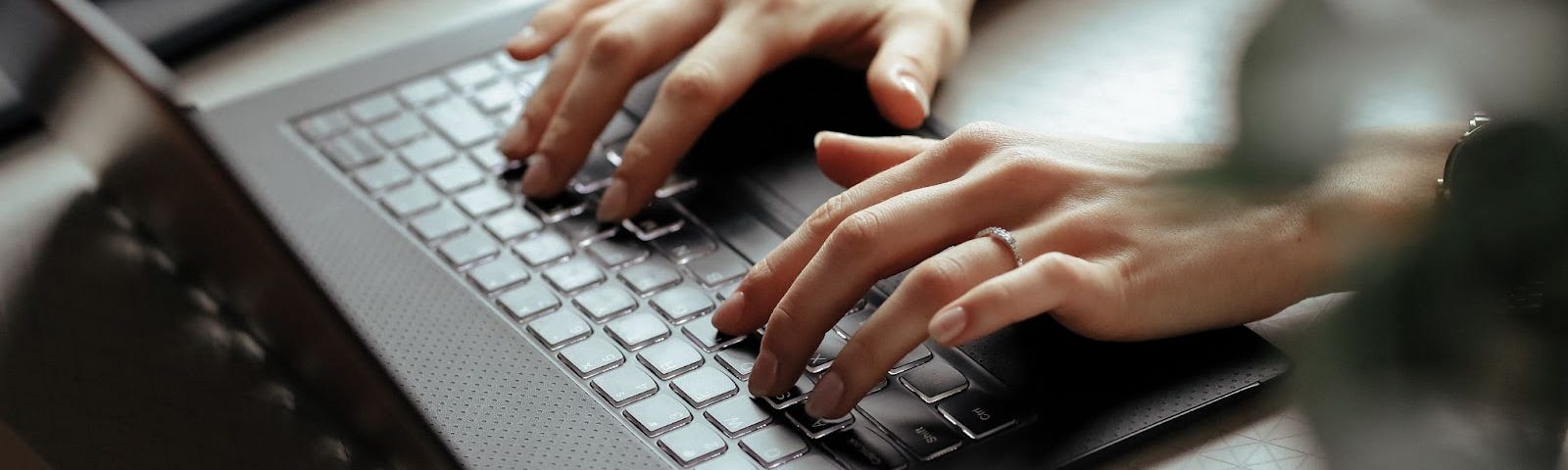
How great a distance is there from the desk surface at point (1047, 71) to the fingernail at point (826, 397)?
11cm

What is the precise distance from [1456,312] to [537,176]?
61cm

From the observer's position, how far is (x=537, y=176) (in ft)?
2.41

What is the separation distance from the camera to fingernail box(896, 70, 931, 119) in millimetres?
735

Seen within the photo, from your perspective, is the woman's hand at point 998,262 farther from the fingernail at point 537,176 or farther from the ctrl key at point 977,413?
the fingernail at point 537,176

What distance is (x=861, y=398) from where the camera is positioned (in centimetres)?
54

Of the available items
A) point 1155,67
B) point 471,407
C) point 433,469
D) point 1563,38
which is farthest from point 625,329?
point 1563,38

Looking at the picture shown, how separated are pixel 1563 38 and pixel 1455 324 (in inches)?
1.5

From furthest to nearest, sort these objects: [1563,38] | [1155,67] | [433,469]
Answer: [1155,67], [433,469], [1563,38]

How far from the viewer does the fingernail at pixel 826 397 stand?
531 millimetres

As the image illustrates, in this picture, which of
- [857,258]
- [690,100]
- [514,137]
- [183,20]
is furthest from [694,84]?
[183,20]

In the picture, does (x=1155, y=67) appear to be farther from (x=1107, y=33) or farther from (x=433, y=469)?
(x=433, y=469)

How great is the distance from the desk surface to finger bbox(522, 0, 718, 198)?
0.54 ft

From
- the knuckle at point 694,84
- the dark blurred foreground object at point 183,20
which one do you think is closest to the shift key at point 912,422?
the knuckle at point 694,84

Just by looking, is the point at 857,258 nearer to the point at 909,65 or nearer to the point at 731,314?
the point at 731,314
